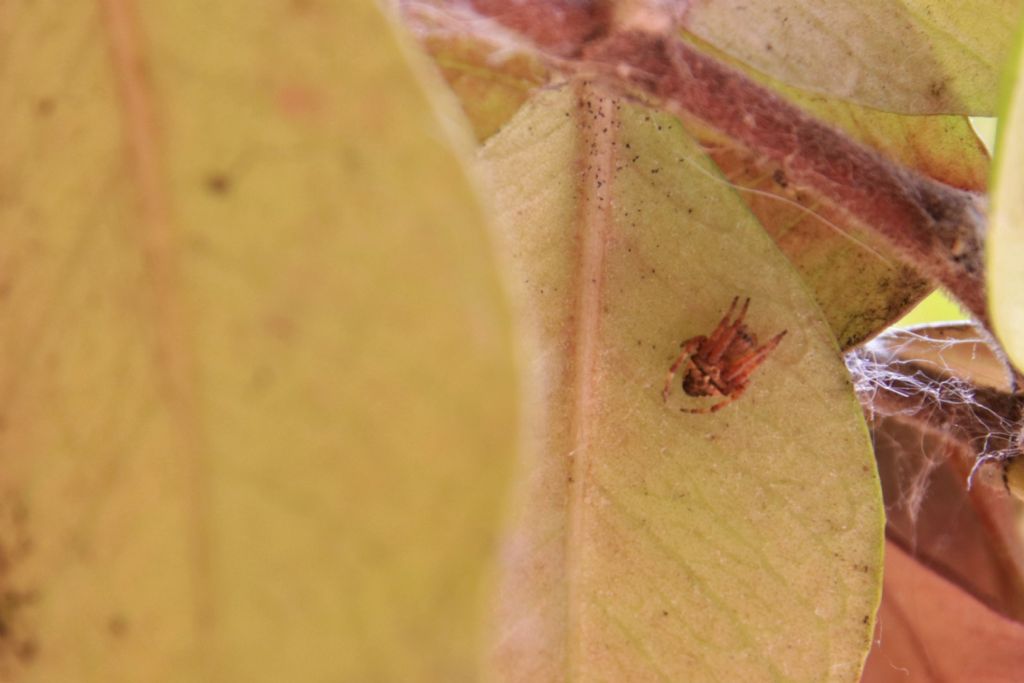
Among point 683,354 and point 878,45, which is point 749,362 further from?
point 878,45

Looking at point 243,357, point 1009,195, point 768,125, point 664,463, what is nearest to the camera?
point 243,357

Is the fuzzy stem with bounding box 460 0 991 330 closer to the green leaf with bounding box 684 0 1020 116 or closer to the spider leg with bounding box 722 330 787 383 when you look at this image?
the green leaf with bounding box 684 0 1020 116

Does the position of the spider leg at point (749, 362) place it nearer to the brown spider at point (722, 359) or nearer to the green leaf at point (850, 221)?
the brown spider at point (722, 359)

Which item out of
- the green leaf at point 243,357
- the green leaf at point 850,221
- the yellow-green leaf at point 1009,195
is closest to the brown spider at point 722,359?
the green leaf at point 850,221

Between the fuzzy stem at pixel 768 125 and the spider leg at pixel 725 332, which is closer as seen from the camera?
the fuzzy stem at pixel 768 125

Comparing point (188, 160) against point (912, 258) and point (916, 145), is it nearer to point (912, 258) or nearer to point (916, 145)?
point (912, 258)

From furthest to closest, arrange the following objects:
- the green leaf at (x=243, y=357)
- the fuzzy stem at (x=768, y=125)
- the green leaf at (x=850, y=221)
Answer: the green leaf at (x=850, y=221), the fuzzy stem at (x=768, y=125), the green leaf at (x=243, y=357)

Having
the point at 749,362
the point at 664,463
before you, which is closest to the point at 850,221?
the point at 749,362
